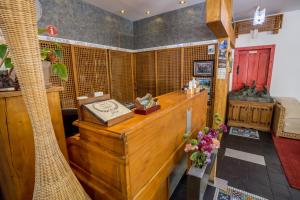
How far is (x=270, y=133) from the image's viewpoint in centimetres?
395

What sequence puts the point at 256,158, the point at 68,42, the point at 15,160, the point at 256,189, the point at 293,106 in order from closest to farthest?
the point at 15,160, the point at 256,189, the point at 256,158, the point at 68,42, the point at 293,106

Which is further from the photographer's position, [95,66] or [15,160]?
[95,66]

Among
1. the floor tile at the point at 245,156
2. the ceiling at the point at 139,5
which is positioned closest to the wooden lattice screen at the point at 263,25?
the ceiling at the point at 139,5

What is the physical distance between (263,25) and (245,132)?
302cm

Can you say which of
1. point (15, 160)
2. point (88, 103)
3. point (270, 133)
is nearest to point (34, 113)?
point (88, 103)

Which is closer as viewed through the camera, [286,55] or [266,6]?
[266,6]

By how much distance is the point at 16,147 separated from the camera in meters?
1.06

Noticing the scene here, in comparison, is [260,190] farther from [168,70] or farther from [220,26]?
[168,70]

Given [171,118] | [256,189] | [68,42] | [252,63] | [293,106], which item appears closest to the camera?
[171,118]

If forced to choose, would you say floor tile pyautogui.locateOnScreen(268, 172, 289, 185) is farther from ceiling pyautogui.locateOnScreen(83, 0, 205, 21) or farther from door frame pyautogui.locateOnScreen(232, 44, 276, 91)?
ceiling pyautogui.locateOnScreen(83, 0, 205, 21)

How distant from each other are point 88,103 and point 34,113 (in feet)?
1.26

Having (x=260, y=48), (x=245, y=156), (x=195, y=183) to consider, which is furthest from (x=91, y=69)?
(x=260, y=48)

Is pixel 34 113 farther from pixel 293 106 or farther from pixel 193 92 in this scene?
pixel 293 106

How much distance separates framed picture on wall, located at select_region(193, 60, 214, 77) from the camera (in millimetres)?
3660
